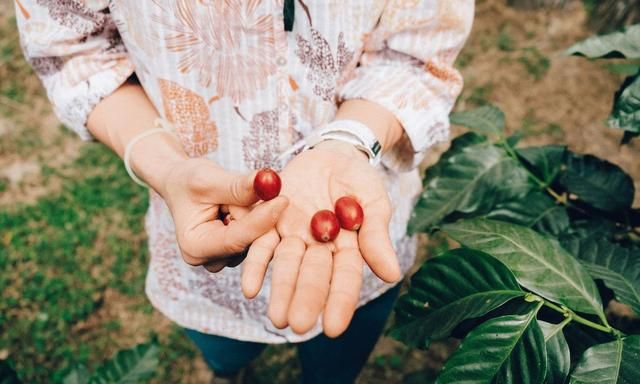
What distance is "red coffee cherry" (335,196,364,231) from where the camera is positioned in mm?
1230

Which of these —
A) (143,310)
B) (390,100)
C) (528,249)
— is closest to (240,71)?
(390,100)

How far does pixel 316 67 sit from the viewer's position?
4.75ft

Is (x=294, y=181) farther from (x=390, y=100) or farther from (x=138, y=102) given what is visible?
(x=138, y=102)

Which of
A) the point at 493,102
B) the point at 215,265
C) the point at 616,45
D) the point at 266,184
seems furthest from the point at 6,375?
the point at 493,102

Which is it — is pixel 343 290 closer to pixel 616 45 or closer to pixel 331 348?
pixel 616 45

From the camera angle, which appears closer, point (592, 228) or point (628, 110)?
point (628, 110)

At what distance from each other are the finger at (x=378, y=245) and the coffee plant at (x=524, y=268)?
0.14 m

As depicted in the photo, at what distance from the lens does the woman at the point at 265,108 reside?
1190 millimetres

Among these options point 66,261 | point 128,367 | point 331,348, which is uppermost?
point 128,367

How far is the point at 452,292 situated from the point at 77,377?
1193 mm

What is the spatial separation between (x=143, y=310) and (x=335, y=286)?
2.50 meters

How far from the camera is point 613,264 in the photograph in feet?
4.31

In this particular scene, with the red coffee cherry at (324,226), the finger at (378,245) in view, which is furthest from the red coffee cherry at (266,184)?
the finger at (378,245)

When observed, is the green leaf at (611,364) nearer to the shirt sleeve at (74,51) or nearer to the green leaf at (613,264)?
the green leaf at (613,264)
